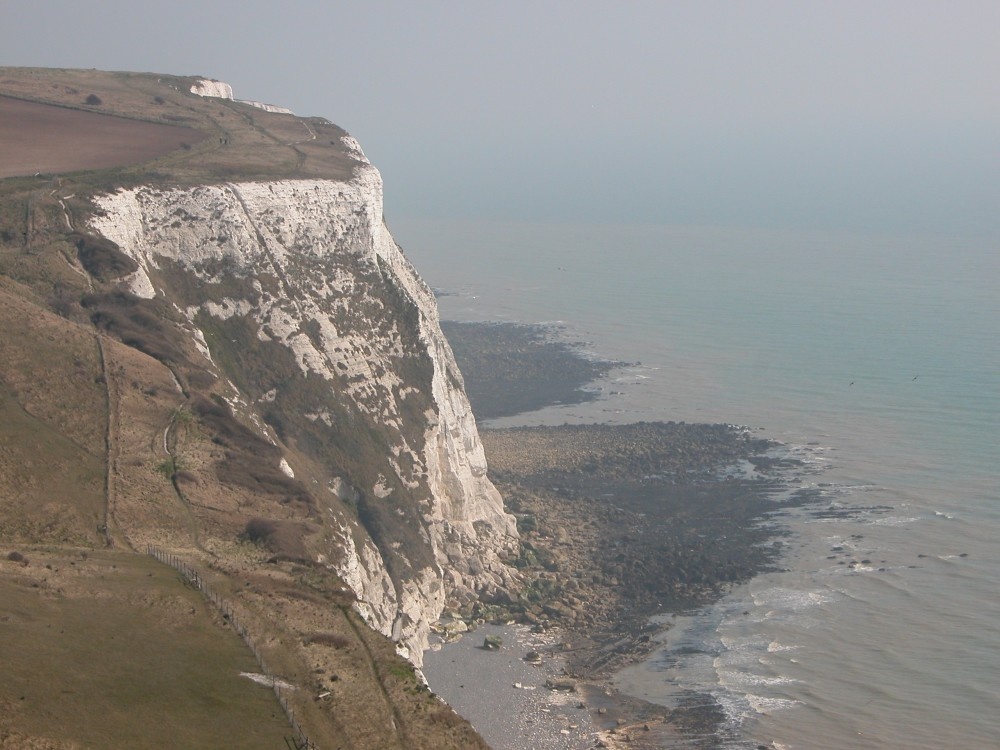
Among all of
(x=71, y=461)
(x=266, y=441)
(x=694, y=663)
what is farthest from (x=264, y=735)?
(x=694, y=663)

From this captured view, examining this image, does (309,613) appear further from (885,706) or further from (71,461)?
(885,706)

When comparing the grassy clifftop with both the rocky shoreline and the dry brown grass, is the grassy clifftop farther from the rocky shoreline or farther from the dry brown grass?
the dry brown grass

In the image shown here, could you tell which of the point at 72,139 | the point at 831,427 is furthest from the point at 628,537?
the point at 72,139

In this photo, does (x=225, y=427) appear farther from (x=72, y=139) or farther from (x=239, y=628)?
(x=72, y=139)

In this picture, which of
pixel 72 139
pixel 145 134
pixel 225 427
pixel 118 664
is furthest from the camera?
pixel 145 134

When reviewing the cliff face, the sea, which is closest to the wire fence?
the cliff face

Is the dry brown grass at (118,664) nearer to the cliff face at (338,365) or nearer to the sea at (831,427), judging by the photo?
the cliff face at (338,365)

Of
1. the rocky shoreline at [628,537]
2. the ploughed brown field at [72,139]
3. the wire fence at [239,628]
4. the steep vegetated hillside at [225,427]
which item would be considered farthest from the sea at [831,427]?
the ploughed brown field at [72,139]

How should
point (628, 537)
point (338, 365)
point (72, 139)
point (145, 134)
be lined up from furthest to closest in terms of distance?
point (145, 134) < point (72, 139) < point (628, 537) < point (338, 365)
